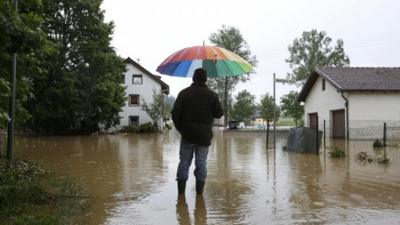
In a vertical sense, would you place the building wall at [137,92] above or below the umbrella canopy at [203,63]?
above

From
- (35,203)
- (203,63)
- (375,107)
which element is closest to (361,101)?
(375,107)

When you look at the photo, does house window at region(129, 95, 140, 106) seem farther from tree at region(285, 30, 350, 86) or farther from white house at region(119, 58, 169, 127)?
tree at region(285, 30, 350, 86)

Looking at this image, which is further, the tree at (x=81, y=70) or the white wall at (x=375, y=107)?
the tree at (x=81, y=70)

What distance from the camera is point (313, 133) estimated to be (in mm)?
16766

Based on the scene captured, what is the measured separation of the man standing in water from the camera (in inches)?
293

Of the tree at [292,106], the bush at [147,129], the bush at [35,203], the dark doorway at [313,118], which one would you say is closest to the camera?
the bush at [35,203]

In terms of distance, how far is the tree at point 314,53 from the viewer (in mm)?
51750

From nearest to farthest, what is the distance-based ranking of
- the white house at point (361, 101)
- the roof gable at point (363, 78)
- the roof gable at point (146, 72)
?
the white house at point (361, 101) → the roof gable at point (363, 78) → the roof gable at point (146, 72)

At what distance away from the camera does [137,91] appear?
56.8 metres

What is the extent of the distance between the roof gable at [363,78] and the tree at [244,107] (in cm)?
2921

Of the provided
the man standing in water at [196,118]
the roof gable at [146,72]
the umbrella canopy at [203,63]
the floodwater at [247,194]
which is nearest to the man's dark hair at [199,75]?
the man standing in water at [196,118]

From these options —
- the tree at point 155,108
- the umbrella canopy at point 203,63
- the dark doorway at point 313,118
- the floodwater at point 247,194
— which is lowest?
the floodwater at point 247,194

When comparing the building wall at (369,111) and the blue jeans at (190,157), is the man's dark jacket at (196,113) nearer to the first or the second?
the blue jeans at (190,157)

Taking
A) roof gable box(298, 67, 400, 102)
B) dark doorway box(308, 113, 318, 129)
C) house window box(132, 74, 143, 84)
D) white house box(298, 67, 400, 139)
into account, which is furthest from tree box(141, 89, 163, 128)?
white house box(298, 67, 400, 139)
